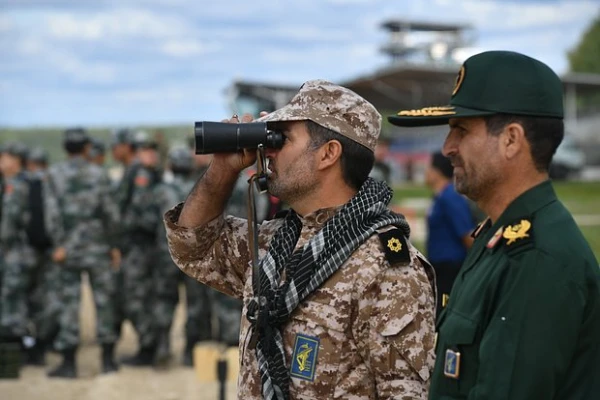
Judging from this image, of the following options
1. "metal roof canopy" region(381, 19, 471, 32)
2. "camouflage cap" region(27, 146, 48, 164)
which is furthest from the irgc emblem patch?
"metal roof canopy" region(381, 19, 471, 32)

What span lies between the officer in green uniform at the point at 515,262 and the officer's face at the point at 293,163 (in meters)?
0.52

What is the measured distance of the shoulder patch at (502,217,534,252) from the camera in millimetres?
1884

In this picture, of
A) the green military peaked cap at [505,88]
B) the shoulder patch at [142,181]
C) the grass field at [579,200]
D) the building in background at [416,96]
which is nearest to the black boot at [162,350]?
the shoulder patch at [142,181]

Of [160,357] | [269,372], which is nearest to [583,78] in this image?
[160,357]

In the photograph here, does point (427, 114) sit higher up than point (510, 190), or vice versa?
point (427, 114)

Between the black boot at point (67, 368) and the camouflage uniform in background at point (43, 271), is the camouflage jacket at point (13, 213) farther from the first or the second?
the black boot at point (67, 368)

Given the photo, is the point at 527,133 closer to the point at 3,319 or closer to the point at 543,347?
the point at 543,347

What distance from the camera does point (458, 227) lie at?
5.95m

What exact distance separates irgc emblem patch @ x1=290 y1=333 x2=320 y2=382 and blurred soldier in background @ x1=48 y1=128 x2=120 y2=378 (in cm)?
549

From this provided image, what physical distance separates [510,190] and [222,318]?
572 cm

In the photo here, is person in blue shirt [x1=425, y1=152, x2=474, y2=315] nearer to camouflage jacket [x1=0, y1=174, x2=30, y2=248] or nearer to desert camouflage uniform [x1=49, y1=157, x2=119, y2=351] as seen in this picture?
desert camouflage uniform [x1=49, y1=157, x2=119, y2=351]

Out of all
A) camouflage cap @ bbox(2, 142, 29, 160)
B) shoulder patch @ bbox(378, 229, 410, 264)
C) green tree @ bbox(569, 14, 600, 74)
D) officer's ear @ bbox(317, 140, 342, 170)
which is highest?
green tree @ bbox(569, 14, 600, 74)

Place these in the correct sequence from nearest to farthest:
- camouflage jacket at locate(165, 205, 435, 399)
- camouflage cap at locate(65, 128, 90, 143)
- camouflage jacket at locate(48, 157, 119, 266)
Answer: camouflage jacket at locate(165, 205, 435, 399) → camouflage jacket at locate(48, 157, 119, 266) → camouflage cap at locate(65, 128, 90, 143)

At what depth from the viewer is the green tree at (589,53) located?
7000cm
